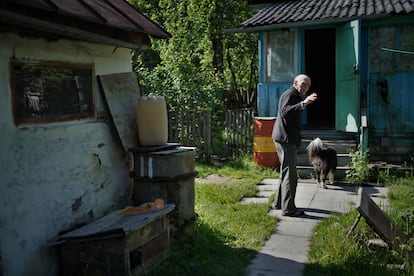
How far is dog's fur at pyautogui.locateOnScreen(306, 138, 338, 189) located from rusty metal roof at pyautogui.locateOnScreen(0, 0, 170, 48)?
4.00 metres

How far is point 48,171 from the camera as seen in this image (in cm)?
390

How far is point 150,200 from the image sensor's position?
191 inches

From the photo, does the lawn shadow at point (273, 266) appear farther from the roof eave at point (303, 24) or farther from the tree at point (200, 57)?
the tree at point (200, 57)

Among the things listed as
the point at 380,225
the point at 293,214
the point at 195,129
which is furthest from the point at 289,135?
the point at 195,129

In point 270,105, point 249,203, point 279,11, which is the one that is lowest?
point 249,203

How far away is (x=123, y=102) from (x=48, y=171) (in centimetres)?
138

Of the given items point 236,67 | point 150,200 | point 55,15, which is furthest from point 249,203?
point 236,67

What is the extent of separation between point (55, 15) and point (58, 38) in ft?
1.71

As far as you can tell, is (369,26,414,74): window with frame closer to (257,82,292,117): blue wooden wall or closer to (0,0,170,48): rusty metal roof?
(257,82,292,117): blue wooden wall

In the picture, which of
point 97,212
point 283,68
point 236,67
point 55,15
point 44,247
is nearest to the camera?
point 55,15

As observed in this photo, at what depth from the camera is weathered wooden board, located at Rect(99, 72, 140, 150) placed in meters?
4.79

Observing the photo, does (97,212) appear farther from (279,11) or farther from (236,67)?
(236,67)

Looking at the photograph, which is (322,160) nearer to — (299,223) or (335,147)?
(335,147)

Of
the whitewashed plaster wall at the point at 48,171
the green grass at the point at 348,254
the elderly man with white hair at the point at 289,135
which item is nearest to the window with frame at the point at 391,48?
the elderly man with white hair at the point at 289,135
